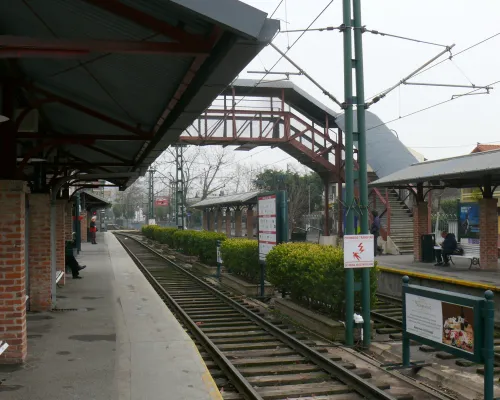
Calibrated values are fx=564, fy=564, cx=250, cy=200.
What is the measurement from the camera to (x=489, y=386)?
6148 millimetres

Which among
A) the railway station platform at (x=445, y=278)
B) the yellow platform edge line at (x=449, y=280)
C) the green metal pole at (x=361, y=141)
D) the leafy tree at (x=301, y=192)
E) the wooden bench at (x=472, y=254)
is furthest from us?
the leafy tree at (x=301, y=192)

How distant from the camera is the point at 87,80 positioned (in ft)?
21.8

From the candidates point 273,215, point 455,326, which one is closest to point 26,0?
point 455,326

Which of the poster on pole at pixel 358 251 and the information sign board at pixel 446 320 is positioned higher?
the poster on pole at pixel 358 251

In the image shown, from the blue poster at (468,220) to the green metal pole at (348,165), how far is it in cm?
1474

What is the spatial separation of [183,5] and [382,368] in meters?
6.05

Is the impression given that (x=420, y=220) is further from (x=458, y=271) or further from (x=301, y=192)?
(x=301, y=192)

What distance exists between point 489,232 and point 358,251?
29.4 ft

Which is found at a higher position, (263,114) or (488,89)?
(263,114)

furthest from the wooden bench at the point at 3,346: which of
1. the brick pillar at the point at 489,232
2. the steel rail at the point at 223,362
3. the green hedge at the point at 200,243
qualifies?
the brick pillar at the point at 489,232

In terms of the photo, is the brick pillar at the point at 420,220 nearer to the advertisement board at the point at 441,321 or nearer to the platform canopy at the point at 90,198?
the advertisement board at the point at 441,321

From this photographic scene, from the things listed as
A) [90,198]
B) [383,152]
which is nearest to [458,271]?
[383,152]

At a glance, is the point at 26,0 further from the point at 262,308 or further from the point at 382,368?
the point at 262,308

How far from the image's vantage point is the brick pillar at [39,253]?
9938 millimetres
